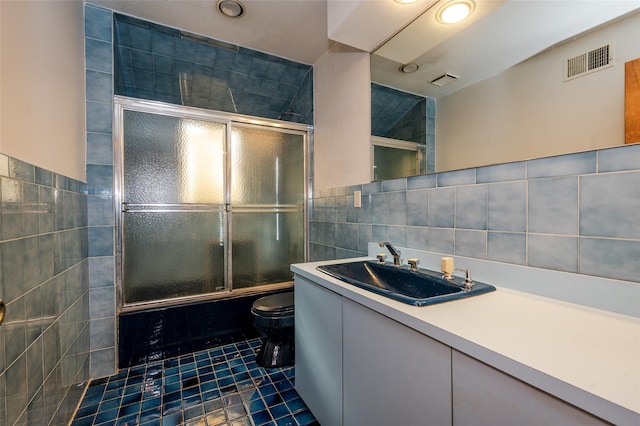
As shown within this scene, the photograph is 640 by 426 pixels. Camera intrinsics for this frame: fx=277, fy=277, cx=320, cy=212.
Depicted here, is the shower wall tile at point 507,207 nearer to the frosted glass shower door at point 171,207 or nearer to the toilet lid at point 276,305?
the toilet lid at point 276,305

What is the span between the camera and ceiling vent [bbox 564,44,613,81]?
0.86 metres

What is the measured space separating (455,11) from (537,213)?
988 mm

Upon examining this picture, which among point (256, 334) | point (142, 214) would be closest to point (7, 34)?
point (142, 214)

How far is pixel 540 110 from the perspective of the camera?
1013 millimetres

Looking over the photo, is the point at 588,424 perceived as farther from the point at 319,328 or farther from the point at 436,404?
the point at 319,328

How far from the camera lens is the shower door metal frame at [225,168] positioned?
1855mm

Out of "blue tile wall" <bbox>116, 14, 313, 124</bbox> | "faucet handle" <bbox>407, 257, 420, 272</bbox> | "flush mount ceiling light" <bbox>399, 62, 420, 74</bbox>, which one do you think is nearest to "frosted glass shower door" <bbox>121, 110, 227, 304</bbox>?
"blue tile wall" <bbox>116, 14, 313, 124</bbox>

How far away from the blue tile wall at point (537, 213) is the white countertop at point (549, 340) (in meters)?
0.16

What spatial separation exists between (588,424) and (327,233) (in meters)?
1.86

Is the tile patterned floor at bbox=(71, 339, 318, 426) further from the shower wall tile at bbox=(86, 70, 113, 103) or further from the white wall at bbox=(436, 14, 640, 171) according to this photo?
the shower wall tile at bbox=(86, 70, 113, 103)

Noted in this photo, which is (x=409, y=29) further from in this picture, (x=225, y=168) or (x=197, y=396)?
(x=197, y=396)

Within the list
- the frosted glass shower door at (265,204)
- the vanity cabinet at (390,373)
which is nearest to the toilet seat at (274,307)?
the frosted glass shower door at (265,204)

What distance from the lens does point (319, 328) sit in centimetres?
126

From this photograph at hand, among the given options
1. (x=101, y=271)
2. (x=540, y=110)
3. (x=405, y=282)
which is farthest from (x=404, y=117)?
(x=101, y=271)
